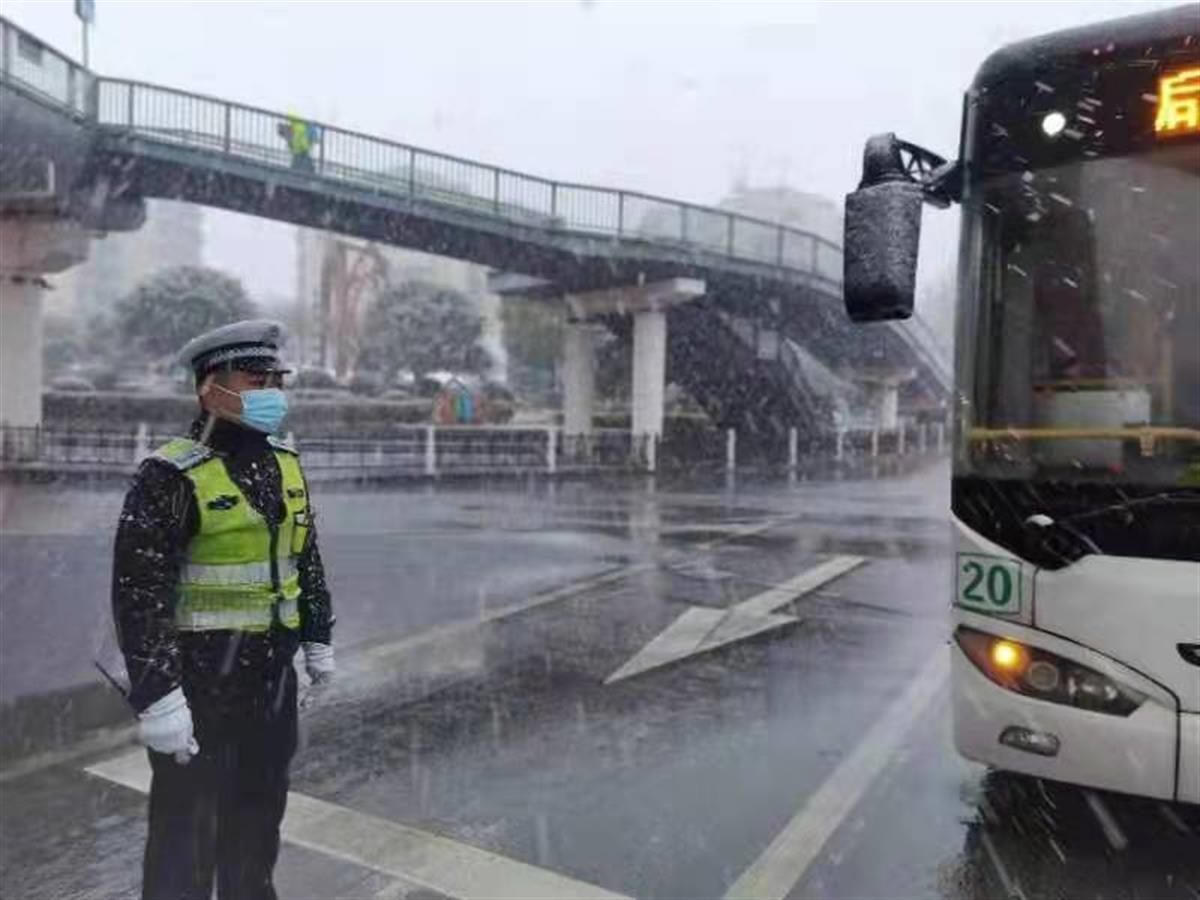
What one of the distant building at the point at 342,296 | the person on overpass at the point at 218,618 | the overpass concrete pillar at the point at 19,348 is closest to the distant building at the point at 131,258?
Answer: the distant building at the point at 342,296

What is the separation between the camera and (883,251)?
172 inches

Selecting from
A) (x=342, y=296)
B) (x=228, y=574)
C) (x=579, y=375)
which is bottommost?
(x=228, y=574)

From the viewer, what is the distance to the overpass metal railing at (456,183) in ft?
63.0

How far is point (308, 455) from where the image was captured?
25781 millimetres

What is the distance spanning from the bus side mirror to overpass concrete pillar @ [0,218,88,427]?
65.8ft

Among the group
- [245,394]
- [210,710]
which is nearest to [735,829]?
[210,710]

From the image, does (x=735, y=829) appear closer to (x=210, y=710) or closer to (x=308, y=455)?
(x=210, y=710)

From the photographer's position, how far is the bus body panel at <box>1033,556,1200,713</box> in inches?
139

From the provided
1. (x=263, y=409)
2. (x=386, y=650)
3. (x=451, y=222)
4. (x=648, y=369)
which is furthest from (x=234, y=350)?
(x=648, y=369)

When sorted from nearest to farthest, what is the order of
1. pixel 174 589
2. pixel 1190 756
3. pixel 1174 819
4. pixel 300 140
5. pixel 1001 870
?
pixel 174 589 → pixel 1190 756 → pixel 1001 870 → pixel 1174 819 → pixel 300 140

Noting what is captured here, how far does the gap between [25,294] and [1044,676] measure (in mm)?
22350

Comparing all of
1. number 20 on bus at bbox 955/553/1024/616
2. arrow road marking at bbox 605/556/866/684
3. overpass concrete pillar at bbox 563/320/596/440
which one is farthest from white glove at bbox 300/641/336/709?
overpass concrete pillar at bbox 563/320/596/440

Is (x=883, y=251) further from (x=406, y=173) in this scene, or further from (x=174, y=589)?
(x=406, y=173)

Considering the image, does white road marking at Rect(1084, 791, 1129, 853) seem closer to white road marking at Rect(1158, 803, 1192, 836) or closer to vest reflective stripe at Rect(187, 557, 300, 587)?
white road marking at Rect(1158, 803, 1192, 836)
